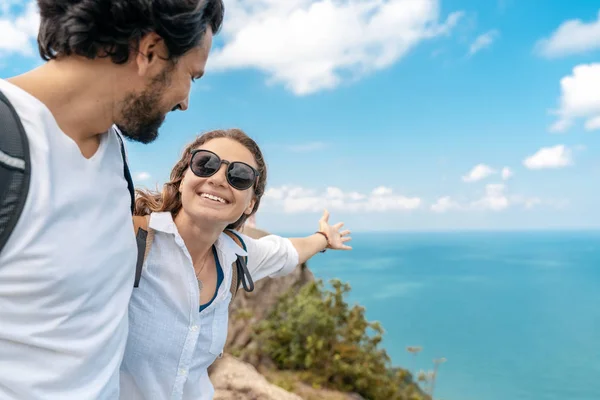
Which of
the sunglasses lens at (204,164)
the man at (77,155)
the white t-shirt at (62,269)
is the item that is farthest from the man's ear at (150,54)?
the sunglasses lens at (204,164)

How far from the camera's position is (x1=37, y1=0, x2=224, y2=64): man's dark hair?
1.14m

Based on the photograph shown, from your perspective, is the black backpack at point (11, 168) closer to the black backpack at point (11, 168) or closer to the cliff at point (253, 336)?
the black backpack at point (11, 168)

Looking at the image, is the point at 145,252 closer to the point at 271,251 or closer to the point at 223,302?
the point at 223,302

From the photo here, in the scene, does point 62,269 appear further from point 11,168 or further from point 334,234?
point 334,234

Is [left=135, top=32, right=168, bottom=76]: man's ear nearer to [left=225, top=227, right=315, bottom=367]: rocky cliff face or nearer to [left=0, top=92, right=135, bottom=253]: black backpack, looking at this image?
[left=0, top=92, right=135, bottom=253]: black backpack

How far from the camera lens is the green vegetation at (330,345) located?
7527 millimetres

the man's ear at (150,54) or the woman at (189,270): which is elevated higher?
the man's ear at (150,54)

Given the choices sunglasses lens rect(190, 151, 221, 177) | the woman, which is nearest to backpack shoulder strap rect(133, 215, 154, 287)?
the woman

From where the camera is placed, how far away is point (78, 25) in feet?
3.75

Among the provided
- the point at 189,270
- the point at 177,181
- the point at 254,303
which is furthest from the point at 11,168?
the point at 254,303

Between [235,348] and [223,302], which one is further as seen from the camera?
[235,348]

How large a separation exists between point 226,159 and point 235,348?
643 centimetres

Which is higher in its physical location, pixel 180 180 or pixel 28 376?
pixel 180 180

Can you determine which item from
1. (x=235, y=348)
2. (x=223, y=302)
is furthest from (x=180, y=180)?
(x=235, y=348)
